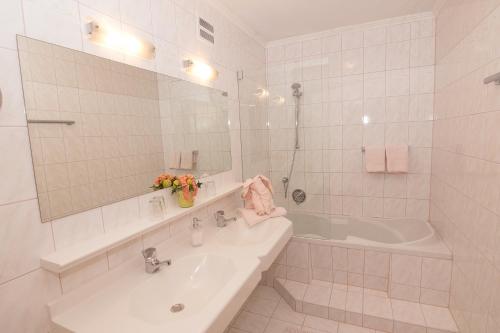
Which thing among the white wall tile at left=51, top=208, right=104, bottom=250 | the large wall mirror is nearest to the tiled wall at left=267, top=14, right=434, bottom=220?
the large wall mirror

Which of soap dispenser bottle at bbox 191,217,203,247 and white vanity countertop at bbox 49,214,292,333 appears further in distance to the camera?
soap dispenser bottle at bbox 191,217,203,247

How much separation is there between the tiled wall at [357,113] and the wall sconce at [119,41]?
1.57m

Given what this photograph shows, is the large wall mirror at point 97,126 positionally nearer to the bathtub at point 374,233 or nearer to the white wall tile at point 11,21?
the white wall tile at point 11,21

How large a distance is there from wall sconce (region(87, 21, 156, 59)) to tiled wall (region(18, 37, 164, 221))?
0.08 metres

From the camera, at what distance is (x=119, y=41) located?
51.5 inches

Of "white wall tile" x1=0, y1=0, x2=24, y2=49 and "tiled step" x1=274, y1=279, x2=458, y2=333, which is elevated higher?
"white wall tile" x1=0, y1=0, x2=24, y2=49

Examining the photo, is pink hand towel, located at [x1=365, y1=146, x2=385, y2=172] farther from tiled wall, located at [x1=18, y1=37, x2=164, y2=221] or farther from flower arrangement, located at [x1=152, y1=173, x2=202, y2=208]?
tiled wall, located at [x1=18, y1=37, x2=164, y2=221]

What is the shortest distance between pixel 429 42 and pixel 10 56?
3086 millimetres

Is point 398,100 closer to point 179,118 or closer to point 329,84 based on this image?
point 329,84

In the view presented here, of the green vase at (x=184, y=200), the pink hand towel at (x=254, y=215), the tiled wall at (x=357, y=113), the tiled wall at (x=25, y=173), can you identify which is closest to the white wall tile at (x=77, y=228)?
the tiled wall at (x=25, y=173)

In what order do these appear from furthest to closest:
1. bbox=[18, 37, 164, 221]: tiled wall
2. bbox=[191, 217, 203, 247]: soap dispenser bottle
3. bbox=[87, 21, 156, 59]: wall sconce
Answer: bbox=[191, 217, 203, 247]: soap dispenser bottle < bbox=[87, 21, 156, 59]: wall sconce < bbox=[18, 37, 164, 221]: tiled wall

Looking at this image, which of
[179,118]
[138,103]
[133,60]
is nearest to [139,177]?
[138,103]

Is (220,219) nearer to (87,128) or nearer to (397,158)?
(87,128)

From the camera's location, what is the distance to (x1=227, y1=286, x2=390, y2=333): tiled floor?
1.96 m
